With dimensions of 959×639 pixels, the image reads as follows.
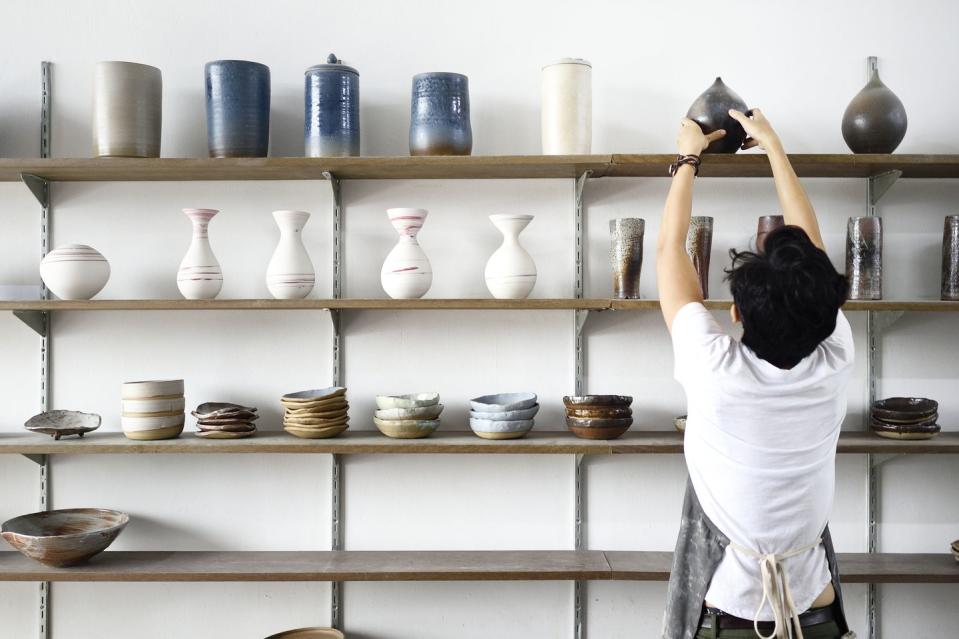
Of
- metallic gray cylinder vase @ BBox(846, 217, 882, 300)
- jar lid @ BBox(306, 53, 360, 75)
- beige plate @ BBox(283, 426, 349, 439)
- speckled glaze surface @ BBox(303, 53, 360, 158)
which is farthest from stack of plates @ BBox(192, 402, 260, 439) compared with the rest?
metallic gray cylinder vase @ BBox(846, 217, 882, 300)

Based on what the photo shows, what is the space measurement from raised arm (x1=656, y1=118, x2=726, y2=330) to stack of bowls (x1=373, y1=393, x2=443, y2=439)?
944 mm

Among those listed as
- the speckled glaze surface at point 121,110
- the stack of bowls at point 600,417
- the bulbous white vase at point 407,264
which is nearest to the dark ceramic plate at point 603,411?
the stack of bowls at point 600,417

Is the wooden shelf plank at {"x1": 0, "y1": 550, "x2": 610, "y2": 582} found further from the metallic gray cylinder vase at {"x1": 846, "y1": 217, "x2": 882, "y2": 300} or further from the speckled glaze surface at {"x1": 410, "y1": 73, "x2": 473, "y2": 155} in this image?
the speckled glaze surface at {"x1": 410, "y1": 73, "x2": 473, "y2": 155}

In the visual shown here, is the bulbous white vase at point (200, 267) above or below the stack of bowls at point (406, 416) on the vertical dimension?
above

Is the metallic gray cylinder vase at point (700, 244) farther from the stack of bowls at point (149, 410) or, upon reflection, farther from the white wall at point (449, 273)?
the stack of bowls at point (149, 410)

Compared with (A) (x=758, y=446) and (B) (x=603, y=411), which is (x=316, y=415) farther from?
(A) (x=758, y=446)

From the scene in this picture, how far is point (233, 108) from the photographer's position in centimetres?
257

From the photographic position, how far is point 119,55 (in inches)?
111

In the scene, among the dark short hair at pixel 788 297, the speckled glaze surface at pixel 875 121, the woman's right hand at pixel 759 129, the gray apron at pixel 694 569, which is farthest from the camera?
the speckled glaze surface at pixel 875 121

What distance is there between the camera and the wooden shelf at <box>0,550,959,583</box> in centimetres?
250

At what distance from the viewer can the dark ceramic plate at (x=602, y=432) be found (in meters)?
2.56

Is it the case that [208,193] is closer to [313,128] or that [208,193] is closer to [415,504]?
[313,128]

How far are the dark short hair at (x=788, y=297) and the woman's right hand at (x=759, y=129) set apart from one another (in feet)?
2.30

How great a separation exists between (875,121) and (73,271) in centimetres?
256
